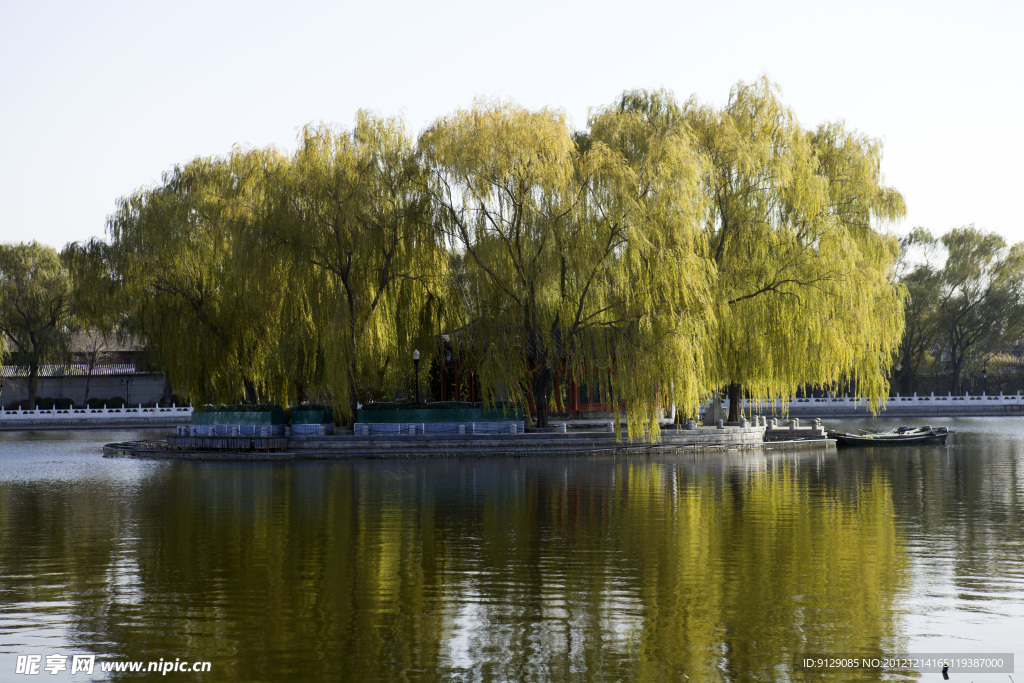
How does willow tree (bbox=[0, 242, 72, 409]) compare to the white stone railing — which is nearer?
the white stone railing

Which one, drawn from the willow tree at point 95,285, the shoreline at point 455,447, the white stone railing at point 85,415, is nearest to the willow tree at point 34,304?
the white stone railing at point 85,415

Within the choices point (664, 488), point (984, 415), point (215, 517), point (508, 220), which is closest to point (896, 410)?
point (984, 415)

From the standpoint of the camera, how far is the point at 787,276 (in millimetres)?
31812

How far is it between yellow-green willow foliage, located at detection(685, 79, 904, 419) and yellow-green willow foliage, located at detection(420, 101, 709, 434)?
2533mm

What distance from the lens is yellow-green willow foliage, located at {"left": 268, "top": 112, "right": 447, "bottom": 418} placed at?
3100 cm

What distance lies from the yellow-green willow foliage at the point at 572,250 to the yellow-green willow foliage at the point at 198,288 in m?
7.32

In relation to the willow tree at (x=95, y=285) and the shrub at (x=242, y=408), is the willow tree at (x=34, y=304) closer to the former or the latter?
the willow tree at (x=95, y=285)

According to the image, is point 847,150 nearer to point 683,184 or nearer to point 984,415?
point 683,184

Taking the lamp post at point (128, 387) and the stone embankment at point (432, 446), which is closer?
the stone embankment at point (432, 446)

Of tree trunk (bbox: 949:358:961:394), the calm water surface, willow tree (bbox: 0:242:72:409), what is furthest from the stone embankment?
tree trunk (bbox: 949:358:961:394)

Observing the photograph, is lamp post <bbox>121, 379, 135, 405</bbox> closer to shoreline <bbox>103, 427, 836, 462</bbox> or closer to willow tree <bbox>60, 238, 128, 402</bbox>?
willow tree <bbox>60, 238, 128, 402</bbox>

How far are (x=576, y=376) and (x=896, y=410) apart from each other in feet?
99.2

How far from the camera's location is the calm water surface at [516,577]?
29.3 ft

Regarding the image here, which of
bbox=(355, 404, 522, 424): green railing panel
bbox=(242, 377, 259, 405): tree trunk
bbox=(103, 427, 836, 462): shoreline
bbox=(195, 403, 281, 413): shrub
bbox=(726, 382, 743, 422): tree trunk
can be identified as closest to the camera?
bbox=(103, 427, 836, 462): shoreline
